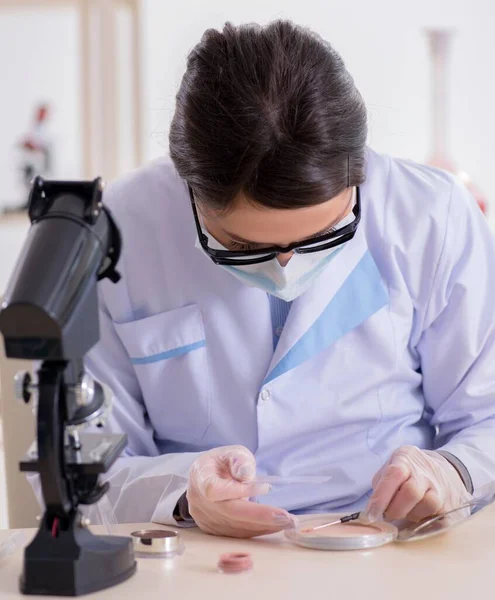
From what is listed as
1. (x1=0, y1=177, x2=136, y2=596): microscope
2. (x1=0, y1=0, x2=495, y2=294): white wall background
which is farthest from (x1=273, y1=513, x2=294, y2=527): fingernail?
(x1=0, y1=0, x2=495, y2=294): white wall background

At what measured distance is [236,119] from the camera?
1.15 m

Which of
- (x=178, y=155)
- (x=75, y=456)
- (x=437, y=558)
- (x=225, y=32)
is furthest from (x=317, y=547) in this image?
(x=225, y=32)

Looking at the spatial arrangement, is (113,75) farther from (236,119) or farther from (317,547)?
(317,547)

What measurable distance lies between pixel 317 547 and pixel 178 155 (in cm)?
56

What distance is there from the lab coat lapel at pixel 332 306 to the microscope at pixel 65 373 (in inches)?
18.0

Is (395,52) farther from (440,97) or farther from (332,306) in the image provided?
(332,306)

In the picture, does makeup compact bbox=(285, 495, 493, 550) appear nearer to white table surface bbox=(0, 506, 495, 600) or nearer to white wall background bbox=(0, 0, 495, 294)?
white table surface bbox=(0, 506, 495, 600)

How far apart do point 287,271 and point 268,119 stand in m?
0.24

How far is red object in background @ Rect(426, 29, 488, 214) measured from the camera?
316 centimetres

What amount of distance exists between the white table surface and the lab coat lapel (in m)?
0.35

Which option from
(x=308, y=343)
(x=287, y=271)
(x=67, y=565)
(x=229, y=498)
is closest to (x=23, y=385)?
(x=67, y=565)

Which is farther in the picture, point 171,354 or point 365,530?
point 171,354

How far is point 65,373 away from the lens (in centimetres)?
92

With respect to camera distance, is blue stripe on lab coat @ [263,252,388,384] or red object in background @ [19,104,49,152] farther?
red object in background @ [19,104,49,152]
